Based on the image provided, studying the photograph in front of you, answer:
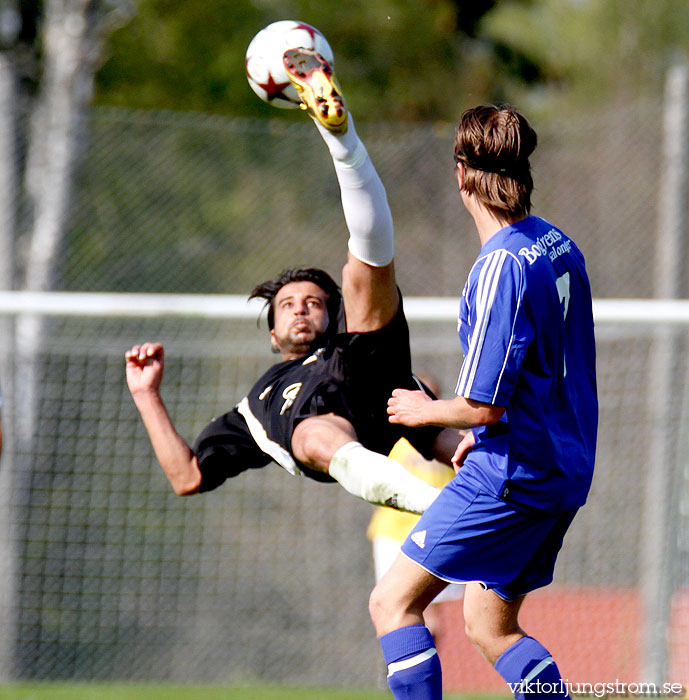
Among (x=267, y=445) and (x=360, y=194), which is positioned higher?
(x=360, y=194)

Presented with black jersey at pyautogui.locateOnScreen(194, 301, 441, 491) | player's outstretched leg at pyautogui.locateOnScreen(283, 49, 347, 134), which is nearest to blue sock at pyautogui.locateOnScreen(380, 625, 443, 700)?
black jersey at pyautogui.locateOnScreen(194, 301, 441, 491)

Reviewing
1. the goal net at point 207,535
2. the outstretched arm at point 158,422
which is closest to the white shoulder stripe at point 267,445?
the outstretched arm at point 158,422

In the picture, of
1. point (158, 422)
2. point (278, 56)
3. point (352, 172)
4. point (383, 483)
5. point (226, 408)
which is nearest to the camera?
point (383, 483)

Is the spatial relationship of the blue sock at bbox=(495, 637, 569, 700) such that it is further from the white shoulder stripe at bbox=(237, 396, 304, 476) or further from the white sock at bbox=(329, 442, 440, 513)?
the white shoulder stripe at bbox=(237, 396, 304, 476)

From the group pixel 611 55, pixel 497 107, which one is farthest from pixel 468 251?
pixel 611 55

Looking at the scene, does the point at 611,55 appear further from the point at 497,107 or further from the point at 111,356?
the point at 497,107

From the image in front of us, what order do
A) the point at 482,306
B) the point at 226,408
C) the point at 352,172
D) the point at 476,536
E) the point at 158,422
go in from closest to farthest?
the point at 482,306 < the point at 476,536 < the point at 352,172 < the point at 158,422 < the point at 226,408

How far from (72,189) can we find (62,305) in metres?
2.11

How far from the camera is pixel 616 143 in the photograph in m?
7.44

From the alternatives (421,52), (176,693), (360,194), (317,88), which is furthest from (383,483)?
(421,52)

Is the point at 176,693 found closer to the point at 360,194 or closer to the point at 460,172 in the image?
the point at 360,194

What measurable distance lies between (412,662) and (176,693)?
130 inches

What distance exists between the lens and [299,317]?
3863mm

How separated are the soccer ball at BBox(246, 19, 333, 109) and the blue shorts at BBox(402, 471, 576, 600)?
1.39 meters
